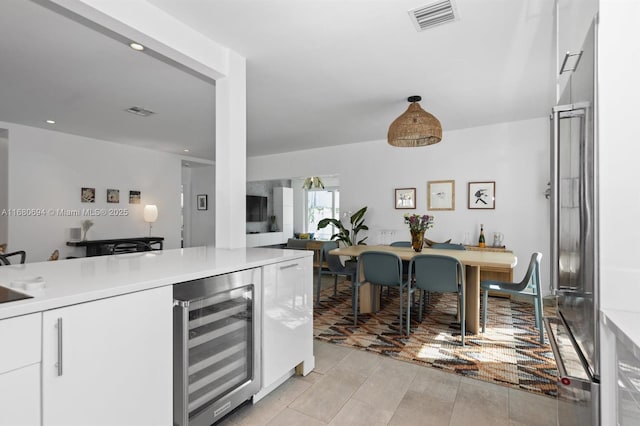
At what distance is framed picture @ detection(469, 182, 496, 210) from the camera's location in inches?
191

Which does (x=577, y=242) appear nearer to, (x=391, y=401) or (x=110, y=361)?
(x=391, y=401)

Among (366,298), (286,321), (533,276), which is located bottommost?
(366,298)

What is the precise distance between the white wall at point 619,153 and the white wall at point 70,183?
6507 mm

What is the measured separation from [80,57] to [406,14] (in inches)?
105

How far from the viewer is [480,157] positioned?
195 inches

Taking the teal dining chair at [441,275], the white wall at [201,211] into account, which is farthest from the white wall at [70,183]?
the teal dining chair at [441,275]

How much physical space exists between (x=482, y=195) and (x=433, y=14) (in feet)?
11.3

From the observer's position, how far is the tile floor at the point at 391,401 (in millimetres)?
1871

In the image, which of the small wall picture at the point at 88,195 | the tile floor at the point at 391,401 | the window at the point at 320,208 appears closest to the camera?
the tile floor at the point at 391,401

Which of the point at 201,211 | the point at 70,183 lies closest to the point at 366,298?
the point at 70,183

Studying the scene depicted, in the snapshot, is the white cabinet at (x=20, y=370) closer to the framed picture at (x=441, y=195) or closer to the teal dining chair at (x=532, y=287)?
the teal dining chair at (x=532, y=287)

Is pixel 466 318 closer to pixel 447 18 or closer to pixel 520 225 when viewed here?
pixel 520 225

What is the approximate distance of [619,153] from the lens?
3.79 feet

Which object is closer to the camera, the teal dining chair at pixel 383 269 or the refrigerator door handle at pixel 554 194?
the refrigerator door handle at pixel 554 194
